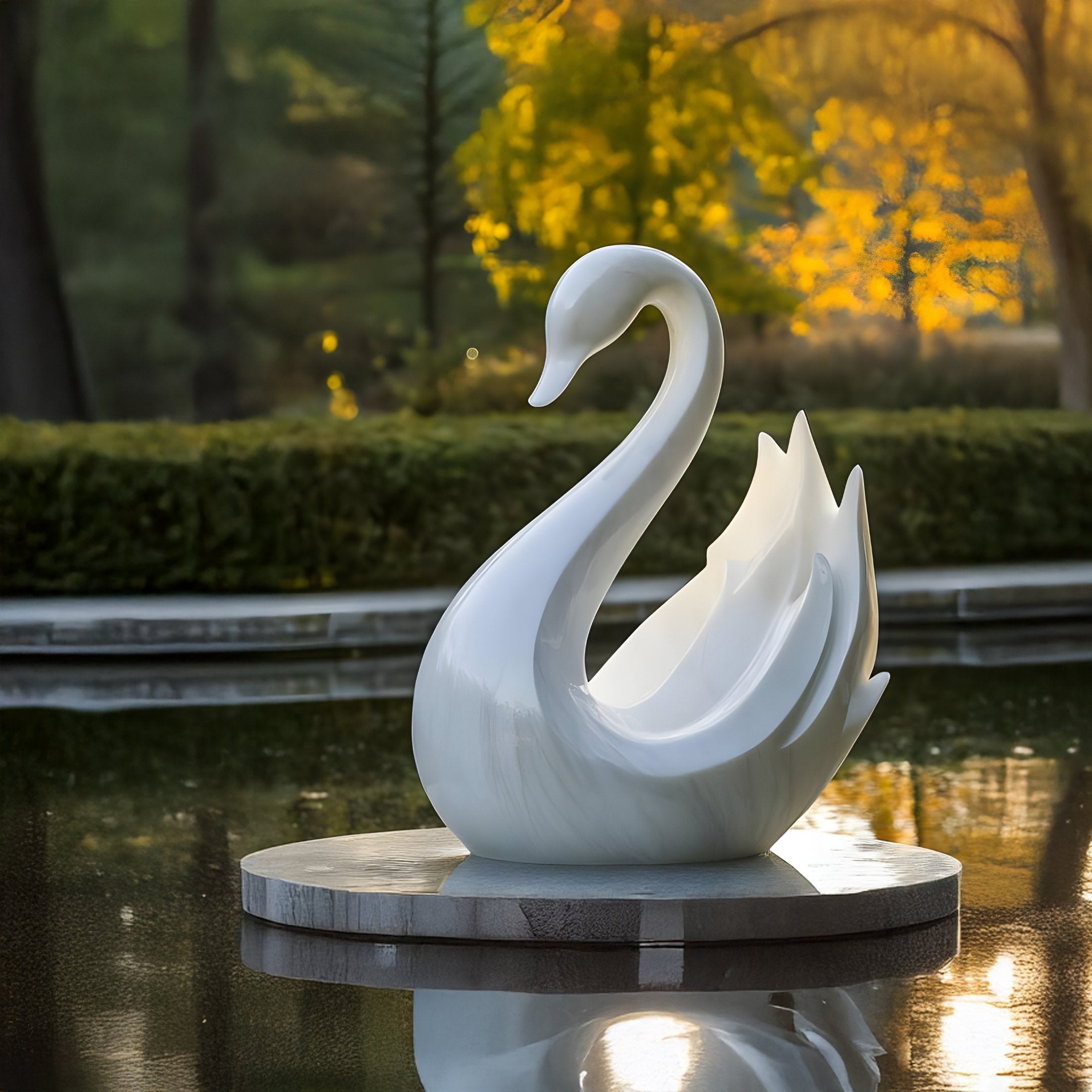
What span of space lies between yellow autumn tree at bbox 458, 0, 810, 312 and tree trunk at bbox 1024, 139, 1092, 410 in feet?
9.03

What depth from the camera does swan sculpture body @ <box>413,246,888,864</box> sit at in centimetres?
470

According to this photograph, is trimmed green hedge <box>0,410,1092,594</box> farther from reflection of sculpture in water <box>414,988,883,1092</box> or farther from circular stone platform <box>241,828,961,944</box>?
reflection of sculpture in water <box>414,988,883,1092</box>

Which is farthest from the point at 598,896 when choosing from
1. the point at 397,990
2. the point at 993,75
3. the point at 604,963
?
the point at 993,75

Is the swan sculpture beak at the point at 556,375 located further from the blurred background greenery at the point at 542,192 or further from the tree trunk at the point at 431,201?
the tree trunk at the point at 431,201

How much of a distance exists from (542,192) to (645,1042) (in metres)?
18.1

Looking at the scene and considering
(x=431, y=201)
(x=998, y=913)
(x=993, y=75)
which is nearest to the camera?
(x=998, y=913)

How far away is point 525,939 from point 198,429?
32.1 feet

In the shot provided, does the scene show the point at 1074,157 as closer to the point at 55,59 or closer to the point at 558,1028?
the point at 55,59

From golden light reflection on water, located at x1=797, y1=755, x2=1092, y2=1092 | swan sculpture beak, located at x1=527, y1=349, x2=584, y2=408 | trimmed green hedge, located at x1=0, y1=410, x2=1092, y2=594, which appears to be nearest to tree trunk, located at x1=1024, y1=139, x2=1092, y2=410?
trimmed green hedge, located at x1=0, y1=410, x2=1092, y2=594

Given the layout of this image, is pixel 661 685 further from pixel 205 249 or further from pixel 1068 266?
pixel 205 249

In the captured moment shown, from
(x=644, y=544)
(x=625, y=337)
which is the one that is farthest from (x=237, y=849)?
(x=625, y=337)

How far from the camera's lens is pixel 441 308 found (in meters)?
22.7

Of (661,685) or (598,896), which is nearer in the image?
(598,896)

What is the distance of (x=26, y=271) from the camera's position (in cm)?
1844
